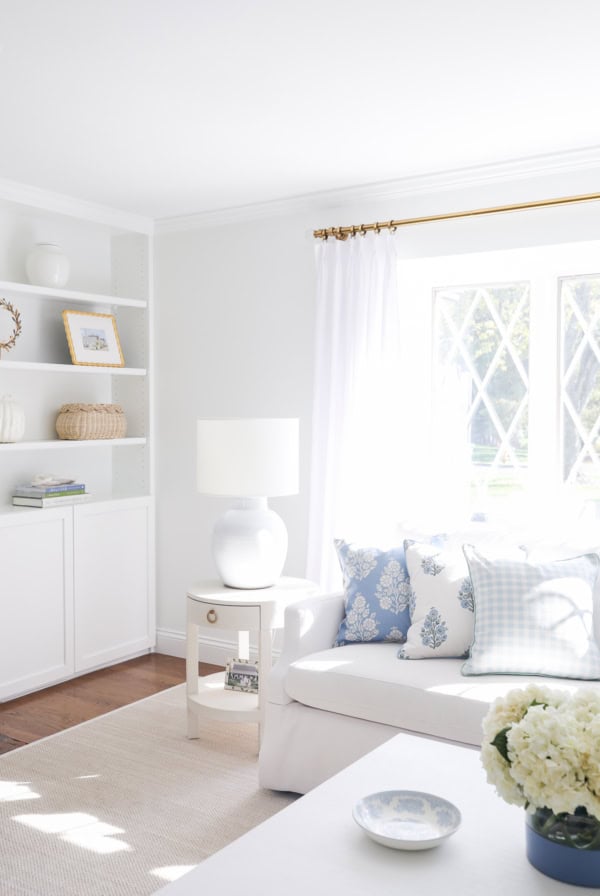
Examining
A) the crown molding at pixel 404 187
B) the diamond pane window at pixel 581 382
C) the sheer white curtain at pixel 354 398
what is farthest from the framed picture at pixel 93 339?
the diamond pane window at pixel 581 382

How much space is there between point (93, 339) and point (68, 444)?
0.63 metres

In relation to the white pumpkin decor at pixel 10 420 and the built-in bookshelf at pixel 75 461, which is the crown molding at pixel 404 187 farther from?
the white pumpkin decor at pixel 10 420

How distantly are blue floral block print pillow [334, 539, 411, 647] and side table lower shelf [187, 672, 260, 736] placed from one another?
1.67 ft

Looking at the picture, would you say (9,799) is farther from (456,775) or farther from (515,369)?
(515,369)

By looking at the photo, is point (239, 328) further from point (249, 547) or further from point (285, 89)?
point (285, 89)

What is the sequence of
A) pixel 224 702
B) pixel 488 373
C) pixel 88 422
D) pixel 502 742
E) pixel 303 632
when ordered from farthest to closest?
pixel 88 422
pixel 488 373
pixel 224 702
pixel 303 632
pixel 502 742

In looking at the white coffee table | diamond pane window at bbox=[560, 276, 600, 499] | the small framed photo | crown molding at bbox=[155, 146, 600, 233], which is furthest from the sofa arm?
crown molding at bbox=[155, 146, 600, 233]

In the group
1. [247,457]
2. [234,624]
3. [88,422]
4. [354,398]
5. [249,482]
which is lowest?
[234,624]

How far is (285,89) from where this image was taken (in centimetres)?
280

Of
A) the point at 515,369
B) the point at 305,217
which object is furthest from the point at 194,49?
the point at 515,369

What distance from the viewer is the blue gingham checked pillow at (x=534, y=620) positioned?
2.74 m

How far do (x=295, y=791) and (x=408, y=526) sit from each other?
114 centimetres

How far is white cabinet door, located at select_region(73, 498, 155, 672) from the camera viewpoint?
4363 millimetres

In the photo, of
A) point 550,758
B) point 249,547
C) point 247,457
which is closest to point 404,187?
point 247,457
